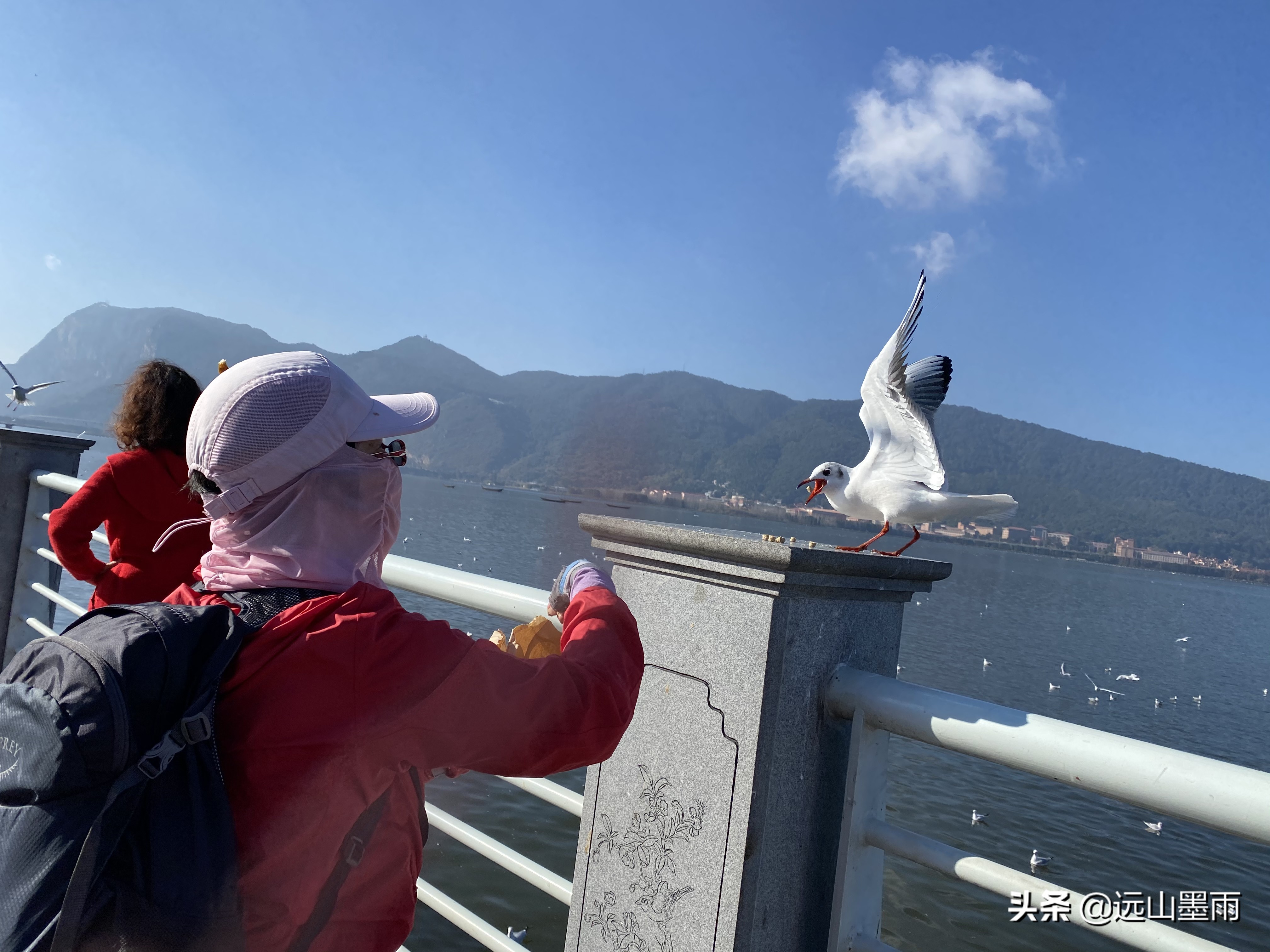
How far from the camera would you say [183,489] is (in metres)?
1.45

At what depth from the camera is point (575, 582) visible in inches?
61.1

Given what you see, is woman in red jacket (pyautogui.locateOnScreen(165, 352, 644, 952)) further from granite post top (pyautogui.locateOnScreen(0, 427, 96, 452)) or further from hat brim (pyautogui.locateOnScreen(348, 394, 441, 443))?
granite post top (pyautogui.locateOnScreen(0, 427, 96, 452))

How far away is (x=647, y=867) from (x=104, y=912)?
47.5 inches

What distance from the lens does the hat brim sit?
1.32 meters

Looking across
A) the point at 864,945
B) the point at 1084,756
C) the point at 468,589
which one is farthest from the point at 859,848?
the point at 468,589

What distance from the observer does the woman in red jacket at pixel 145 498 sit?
2.94 meters

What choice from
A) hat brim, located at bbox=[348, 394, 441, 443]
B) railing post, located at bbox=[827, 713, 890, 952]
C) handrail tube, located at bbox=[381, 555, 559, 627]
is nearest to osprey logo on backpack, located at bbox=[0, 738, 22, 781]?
hat brim, located at bbox=[348, 394, 441, 443]

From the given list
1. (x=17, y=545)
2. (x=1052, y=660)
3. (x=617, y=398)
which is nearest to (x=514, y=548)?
(x=1052, y=660)

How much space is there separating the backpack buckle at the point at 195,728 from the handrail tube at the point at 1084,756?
1075 millimetres

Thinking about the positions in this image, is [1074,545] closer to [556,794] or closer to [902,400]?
[902,400]

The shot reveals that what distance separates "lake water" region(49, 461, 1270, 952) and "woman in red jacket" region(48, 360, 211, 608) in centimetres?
177

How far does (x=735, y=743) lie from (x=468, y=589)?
822 mm

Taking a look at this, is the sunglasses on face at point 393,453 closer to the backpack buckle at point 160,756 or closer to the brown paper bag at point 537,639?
the brown paper bag at point 537,639

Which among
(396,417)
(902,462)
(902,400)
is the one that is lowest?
(396,417)
